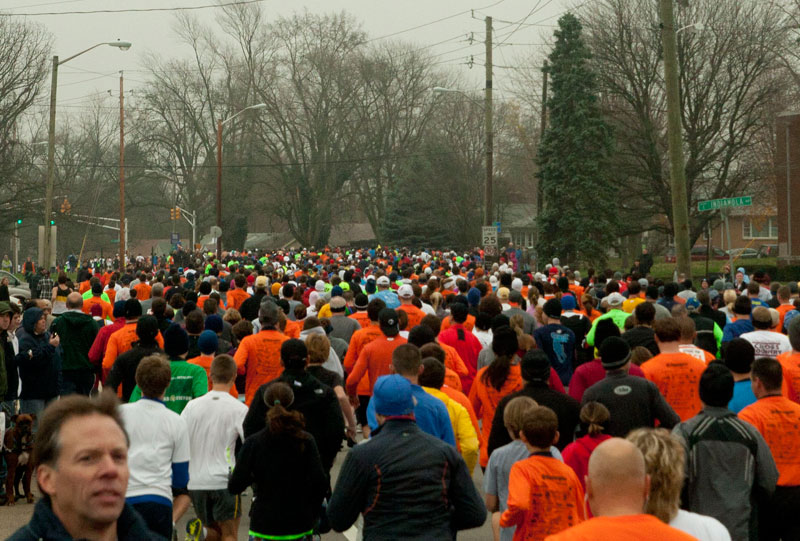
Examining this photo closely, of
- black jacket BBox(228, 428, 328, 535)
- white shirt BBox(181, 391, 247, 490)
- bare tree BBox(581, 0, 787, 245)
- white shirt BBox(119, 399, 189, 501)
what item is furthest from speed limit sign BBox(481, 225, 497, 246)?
white shirt BBox(119, 399, 189, 501)

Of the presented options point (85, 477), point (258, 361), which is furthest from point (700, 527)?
point (258, 361)

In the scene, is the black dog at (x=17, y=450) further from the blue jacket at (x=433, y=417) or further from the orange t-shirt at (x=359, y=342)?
the blue jacket at (x=433, y=417)

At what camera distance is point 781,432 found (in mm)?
6832

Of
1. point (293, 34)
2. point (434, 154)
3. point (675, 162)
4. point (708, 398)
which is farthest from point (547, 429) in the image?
point (293, 34)

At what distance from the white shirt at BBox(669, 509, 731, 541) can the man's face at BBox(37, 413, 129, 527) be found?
236 centimetres

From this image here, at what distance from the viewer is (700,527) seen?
439 cm

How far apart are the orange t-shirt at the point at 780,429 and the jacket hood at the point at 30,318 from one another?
7.06 m

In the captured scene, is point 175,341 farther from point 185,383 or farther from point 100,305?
point 100,305

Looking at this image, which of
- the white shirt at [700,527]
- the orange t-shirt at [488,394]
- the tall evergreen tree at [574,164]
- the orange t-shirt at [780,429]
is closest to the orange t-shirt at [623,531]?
the white shirt at [700,527]

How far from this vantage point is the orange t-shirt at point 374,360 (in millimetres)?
10133

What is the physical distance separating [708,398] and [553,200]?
4132 centimetres

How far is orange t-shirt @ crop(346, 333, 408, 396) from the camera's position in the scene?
1013 cm

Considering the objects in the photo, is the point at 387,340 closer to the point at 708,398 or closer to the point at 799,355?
the point at 799,355

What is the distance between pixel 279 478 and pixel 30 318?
538 cm
